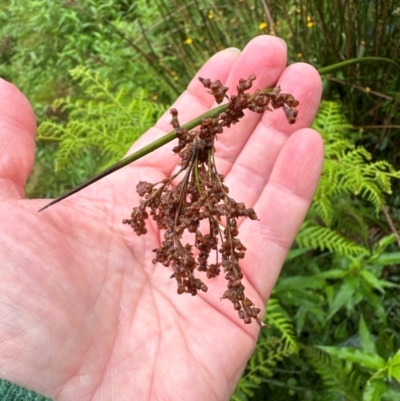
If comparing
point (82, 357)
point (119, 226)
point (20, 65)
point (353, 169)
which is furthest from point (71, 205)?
point (20, 65)

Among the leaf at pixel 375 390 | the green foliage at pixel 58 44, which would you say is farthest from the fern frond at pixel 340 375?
the green foliage at pixel 58 44

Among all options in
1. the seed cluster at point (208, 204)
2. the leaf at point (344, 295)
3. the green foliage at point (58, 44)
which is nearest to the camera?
the seed cluster at point (208, 204)

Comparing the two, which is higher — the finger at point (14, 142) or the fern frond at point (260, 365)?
the finger at point (14, 142)

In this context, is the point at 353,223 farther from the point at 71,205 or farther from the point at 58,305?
the point at 58,305

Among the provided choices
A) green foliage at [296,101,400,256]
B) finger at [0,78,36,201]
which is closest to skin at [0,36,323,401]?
finger at [0,78,36,201]

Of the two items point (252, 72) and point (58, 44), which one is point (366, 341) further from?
point (58, 44)

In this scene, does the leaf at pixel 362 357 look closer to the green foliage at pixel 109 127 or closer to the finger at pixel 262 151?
the finger at pixel 262 151
